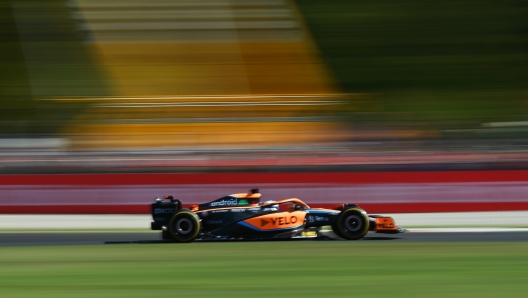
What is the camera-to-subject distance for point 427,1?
20984 millimetres

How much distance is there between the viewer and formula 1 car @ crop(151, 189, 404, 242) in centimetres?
911

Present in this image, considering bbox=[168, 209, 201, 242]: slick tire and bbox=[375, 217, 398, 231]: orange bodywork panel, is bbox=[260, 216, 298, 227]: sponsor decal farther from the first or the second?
bbox=[375, 217, 398, 231]: orange bodywork panel

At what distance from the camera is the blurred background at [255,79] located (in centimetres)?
1645

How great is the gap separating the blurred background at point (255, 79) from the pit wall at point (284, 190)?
4.80ft

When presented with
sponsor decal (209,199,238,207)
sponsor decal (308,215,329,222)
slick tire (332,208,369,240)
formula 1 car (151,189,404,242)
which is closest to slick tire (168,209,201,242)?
formula 1 car (151,189,404,242)

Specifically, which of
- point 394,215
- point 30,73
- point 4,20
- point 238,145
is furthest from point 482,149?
point 4,20

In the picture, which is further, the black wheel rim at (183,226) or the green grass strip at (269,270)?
the black wheel rim at (183,226)

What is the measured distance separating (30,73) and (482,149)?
41.5ft

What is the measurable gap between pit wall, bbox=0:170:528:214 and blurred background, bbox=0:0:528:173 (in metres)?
1.46

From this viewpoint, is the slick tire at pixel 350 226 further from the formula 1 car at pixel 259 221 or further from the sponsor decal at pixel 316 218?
the sponsor decal at pixel 316 218

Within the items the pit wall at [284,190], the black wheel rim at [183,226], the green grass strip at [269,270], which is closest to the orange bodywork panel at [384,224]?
the green grass strip at [269,270]

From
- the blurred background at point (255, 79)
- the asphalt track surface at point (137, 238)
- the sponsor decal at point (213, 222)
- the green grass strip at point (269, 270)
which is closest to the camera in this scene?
the green grass strip at point (269, 270)

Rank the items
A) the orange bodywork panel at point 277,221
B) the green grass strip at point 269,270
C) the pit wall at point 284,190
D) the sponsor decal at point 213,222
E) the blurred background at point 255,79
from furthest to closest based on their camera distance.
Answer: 1. the blurred background at point 255,79
2. the pit wall at point 284,190
3. the sponsor decal at point 213,222
4. the orange bodywork panel at point 277,221
5. the green grass strip at point 269,270

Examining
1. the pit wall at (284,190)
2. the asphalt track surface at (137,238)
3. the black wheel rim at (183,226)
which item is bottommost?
the asphalt track surface at (137,238)
